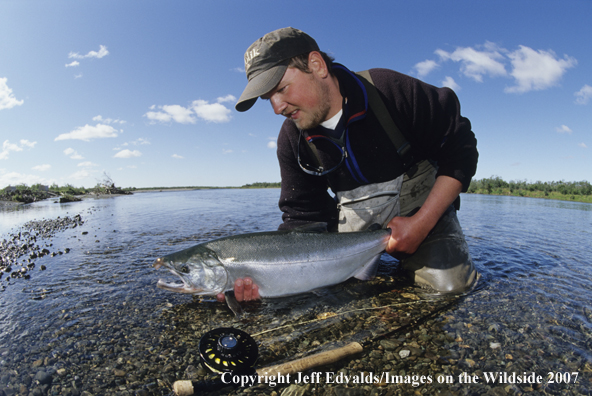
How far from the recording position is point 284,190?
15.7 ft

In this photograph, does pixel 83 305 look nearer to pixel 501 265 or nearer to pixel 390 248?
pixel 390 248

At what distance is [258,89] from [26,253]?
670 cm

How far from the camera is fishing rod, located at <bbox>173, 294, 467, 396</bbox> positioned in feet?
6.92

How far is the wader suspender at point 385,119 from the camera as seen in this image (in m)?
3.87

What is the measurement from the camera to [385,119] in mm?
3881

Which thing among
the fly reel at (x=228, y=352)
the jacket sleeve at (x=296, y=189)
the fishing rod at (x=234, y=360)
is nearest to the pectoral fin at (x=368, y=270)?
the jacket sleeve at (x=296, y=189)

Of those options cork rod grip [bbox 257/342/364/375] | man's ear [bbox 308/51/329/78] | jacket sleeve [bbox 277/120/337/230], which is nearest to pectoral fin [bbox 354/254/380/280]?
jacket sleeve [bbox 277/120/337/230]

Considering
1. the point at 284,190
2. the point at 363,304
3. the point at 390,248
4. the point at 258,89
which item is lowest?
the point at 363,304

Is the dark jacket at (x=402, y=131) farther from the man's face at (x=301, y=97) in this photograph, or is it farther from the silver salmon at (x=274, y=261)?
the silver salmon at (x=274, y=261)

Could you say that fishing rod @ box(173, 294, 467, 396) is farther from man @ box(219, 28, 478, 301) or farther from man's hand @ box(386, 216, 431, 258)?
man's hand @ box(386, 216, 431, 258)

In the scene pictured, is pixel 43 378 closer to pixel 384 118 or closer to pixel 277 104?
pixel 277 104

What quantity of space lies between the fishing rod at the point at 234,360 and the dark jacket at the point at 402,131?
2072mm

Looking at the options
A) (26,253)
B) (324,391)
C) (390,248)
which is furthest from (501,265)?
(26,253)

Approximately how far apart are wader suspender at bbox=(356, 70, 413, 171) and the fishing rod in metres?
2.59
